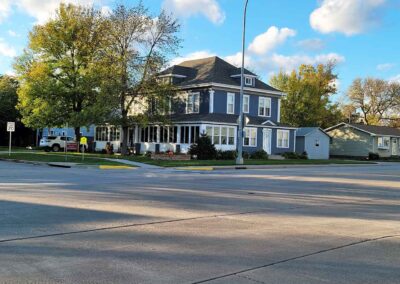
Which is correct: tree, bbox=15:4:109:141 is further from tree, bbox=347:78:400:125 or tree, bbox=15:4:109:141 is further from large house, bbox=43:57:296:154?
tree, bbox=347:78:400:125

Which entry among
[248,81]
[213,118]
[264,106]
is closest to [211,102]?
[213,118]

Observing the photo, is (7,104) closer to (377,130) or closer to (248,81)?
(248,81)

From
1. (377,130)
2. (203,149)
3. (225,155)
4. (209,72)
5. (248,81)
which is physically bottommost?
(225,155)

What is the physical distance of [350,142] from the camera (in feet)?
205

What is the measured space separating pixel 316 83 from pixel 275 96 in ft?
75.3

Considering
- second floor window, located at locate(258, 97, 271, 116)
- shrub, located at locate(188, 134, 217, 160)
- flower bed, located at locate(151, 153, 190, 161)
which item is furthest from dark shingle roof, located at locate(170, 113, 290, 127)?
flower bed, located at locate(151, 153, 190, 161)

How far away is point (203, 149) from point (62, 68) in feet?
58.7

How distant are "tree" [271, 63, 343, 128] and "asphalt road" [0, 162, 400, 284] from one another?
2065 inches

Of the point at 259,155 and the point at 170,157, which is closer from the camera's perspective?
the point at 170,157

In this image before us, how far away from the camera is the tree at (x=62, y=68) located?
44062 mm

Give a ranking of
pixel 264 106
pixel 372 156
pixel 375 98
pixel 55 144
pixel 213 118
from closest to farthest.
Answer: pixel 213 118 → pixel 264 106 → pixel 55 144 → pixel 372 156 → pixel 375 98

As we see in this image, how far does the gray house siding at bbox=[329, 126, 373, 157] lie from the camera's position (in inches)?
2379

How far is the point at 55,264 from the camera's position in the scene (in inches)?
238

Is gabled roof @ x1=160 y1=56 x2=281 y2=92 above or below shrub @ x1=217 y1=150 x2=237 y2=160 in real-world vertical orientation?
above
